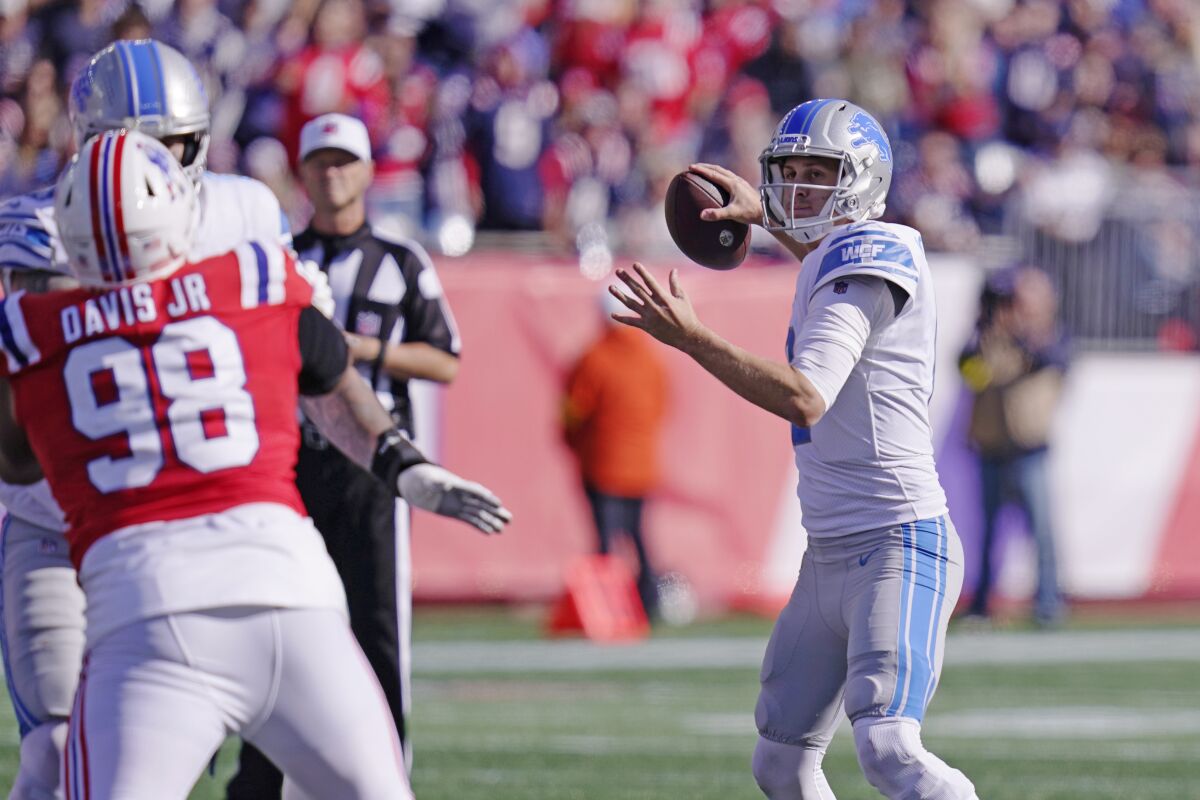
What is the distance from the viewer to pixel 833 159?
4.71 meters

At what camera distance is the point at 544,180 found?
1332 centimetres

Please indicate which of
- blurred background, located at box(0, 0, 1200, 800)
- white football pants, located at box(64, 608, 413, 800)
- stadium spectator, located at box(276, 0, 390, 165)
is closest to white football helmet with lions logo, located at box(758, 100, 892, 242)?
Answer: white football pants, located at box(64, 608, 413, 800)

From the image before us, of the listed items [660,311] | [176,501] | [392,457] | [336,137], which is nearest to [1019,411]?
[336,137]

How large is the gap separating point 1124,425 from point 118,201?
10450 mm

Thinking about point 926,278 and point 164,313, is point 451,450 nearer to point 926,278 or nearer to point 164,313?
point 926,278

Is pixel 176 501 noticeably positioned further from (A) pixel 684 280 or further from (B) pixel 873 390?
(A) pixel 684 280

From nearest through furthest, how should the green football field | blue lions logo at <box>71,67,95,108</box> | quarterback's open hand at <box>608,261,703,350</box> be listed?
quarterback's open hand at <box>608,261,703,350</box>
blue lions logo at <box>71,67,95,108</box>
the green football field

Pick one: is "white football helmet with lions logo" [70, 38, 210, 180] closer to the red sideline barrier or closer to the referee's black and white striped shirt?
the referee's black and white striped shirt

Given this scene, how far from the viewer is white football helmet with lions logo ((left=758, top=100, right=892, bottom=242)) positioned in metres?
4.70

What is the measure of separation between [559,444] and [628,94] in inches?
112

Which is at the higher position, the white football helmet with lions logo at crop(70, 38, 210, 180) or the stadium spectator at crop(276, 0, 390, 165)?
the white football helmet with lions logo at crop(70, 38, 210, 180)

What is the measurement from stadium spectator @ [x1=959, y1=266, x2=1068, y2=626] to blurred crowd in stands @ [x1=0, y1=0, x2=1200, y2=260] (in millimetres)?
1155

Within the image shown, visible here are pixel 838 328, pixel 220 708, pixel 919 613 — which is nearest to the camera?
pixel 220 708

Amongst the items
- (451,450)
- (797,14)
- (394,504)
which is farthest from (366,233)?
(797,14)
